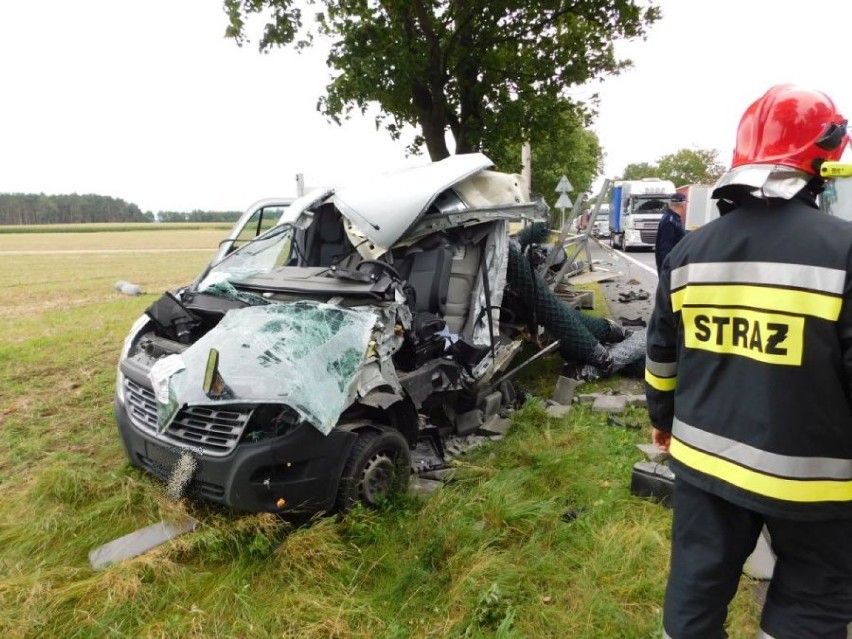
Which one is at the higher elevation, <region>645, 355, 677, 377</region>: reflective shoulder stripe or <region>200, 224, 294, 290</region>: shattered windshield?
<region>200, 224, 294, 290</region>: shattered windshield

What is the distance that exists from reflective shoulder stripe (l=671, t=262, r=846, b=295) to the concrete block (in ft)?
11.4

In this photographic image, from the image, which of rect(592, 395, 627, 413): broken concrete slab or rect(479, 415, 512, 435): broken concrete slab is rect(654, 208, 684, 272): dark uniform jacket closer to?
rect(592, 395, 627, 413): broken concrete slab

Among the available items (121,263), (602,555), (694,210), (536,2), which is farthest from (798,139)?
(121,263)

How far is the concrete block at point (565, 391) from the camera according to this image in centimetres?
502

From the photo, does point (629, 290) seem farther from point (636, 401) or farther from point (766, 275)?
point (766, 275)

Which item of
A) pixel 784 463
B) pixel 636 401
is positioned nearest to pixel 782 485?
pixel 784 463

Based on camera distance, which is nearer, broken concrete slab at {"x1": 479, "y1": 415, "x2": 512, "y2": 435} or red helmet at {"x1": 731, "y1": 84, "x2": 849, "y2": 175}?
red helmet at {"x1": 731, "y1": 84, "x2": 849, "y2": 175}

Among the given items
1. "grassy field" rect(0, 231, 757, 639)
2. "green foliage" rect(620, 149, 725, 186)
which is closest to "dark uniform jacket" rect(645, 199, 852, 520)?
"grassy field" rect(0, 231, 757, 639)

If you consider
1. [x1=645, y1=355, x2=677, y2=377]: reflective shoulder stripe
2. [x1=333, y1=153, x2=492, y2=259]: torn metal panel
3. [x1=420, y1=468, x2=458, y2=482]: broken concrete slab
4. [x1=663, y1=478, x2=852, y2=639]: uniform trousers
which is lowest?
[x1=420, y1=468, x2=458, y2=482]: broken concrete slab

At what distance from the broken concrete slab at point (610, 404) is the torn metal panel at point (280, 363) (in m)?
2.56

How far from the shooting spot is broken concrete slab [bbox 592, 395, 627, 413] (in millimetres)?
4758

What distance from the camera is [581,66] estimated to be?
33.6 ft

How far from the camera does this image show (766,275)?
4.71ft

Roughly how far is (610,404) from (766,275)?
11.6 ft
